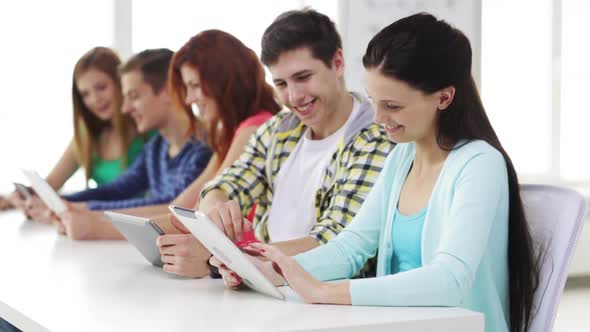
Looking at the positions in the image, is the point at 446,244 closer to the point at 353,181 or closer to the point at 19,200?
the point at 353,181

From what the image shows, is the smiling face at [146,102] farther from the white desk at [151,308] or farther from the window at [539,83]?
the window at [539,83]

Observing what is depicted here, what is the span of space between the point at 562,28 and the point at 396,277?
4738 millimetres

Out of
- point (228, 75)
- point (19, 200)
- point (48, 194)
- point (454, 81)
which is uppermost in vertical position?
point (454, 81)

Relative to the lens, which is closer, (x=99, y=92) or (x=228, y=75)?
(x=228, y=75)

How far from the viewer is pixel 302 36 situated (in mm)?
2309

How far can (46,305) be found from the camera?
166cm

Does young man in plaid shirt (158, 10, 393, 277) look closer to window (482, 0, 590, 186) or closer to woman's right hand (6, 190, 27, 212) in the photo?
woman's right hand (6, 190, 27, 212)

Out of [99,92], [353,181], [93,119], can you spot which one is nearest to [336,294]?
[353,181]

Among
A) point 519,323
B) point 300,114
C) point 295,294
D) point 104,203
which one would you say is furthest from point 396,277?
point 104,203

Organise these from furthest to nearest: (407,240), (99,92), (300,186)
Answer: (99,92), (300,186), (407,240)

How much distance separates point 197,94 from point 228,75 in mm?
128

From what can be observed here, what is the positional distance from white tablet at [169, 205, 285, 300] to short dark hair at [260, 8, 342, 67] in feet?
2.46

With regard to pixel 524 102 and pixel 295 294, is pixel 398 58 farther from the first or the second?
pixel 524 102

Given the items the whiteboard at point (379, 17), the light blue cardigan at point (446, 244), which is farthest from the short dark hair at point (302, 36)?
the whiteboard at point (379, 17)
